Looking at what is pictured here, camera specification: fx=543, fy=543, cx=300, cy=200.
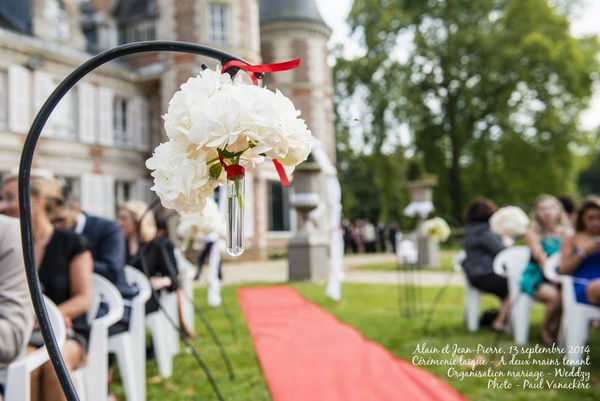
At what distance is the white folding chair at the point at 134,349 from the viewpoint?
11.6 feet

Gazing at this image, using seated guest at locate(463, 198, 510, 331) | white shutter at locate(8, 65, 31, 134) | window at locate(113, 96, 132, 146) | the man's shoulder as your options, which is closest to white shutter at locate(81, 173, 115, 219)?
window at locate(113, 96, 132, 146)

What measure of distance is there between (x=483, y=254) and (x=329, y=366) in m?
2.49

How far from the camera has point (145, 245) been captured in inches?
199

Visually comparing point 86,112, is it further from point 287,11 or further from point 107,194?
point 287,11

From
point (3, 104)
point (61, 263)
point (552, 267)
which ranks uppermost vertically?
point (3, 104)

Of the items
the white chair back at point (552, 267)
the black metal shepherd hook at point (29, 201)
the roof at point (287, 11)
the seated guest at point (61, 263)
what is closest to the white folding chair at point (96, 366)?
the seated guest at point (61, 263)

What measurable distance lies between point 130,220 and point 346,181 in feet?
108

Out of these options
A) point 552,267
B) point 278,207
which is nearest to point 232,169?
point 552,267

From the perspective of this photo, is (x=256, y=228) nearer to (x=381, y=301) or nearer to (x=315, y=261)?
(x=315, y=261)

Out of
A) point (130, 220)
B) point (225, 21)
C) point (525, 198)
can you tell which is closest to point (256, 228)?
point (225, 21)

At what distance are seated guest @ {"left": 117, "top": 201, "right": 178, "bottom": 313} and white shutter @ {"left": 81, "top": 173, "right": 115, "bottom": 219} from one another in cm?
1354

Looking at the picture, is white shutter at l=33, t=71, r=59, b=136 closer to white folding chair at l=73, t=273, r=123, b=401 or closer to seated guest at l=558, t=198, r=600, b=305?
white folding chair at l=73, t=273, r=123, b=401

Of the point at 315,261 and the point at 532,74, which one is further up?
the point at 532,74

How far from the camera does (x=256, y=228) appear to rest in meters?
20.0
